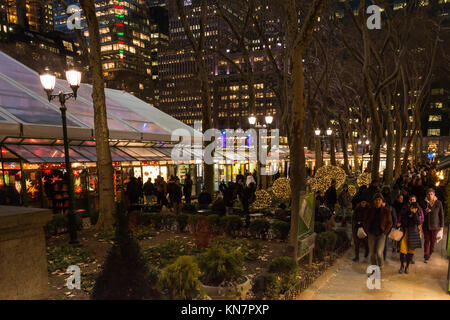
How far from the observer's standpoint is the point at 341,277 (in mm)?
6617

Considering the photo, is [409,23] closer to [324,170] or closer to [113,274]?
[324,170]

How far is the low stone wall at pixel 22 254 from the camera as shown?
9.07ft

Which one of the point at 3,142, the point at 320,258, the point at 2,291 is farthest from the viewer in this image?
the point at 3,142

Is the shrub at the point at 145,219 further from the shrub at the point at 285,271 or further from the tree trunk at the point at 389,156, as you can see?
the tree trunk at the point at 389,156

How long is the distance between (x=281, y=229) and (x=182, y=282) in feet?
17.9

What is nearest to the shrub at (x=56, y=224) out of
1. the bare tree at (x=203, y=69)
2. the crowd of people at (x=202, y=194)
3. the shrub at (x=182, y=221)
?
the crowd of people at (x=202, y=194)

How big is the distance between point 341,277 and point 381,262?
1.14 meters

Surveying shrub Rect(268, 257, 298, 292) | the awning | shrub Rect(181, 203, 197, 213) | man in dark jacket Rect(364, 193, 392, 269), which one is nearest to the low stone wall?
shrub Rect(268, 257, 298, 292)

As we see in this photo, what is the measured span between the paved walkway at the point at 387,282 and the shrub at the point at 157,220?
616cm

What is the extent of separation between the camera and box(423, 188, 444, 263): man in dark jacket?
7508mm

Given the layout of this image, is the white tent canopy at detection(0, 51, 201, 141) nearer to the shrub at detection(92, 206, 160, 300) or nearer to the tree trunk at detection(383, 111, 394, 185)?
the shrub at detection(92, 206, 160, 300)

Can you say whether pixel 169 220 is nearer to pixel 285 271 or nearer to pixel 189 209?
pixel 189 209

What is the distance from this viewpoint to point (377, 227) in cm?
694
